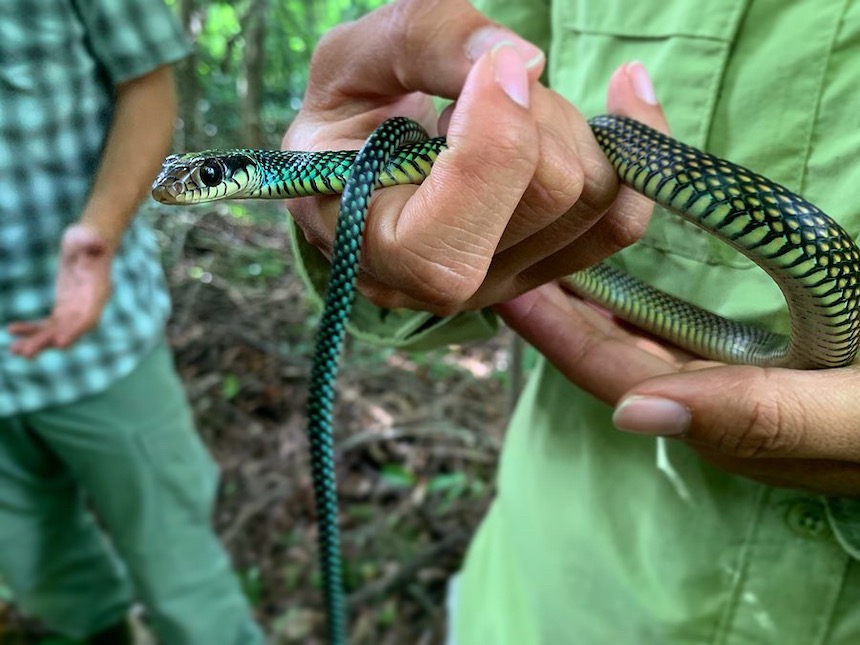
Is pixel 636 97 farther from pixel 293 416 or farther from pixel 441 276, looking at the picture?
pixel 293 416

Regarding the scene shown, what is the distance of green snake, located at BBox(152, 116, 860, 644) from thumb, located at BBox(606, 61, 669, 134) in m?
0.06

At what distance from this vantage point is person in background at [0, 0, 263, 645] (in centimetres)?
185

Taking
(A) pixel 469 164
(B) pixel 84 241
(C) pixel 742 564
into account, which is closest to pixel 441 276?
(A) pixel 469 164

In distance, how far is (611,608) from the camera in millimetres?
1360

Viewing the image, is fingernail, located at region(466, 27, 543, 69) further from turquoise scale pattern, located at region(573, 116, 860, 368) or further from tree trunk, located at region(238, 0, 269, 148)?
tree trunk, located at region(238, 0, 269, 148)

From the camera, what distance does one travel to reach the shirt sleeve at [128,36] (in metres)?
1.88

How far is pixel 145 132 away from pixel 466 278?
148 centimetres

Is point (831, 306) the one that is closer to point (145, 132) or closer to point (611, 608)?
point (611, 608)

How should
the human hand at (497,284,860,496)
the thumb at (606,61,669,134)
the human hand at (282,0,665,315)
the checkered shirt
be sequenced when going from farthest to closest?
1. the checkered shirt
2. the thumb at (606,61,669,134)
3. the human hand at (497,284,860,496)
4. the human hand at (282,0,665,315)

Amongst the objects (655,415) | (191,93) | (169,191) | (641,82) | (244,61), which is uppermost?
(641,82)

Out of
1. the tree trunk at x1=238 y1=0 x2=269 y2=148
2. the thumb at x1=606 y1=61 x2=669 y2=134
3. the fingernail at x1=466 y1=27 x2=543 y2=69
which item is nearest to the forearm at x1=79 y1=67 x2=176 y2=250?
the fingernail at x1=466 y1=27 x2=543 y2=69

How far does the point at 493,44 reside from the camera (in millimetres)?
985

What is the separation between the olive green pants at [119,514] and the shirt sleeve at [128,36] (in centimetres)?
92

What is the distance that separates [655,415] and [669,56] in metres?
0.64
